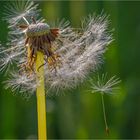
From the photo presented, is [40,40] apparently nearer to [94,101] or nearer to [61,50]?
[61,50]

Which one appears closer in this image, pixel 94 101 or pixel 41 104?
pixel 41 104

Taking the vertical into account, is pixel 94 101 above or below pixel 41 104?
above

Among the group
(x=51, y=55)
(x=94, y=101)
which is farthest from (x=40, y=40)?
(x=94, y=101)

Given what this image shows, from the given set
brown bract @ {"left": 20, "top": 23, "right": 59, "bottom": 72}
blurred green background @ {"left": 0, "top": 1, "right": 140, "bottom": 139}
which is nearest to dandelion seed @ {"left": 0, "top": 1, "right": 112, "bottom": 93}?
brown bract @ {"left": 20, "top": 23, "right": 59, "bottom": 72}

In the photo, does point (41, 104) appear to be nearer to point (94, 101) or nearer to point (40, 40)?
point (40, 40)

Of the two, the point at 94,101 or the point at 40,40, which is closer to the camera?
the point at 40,40

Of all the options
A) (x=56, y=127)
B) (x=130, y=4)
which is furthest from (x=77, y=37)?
(x=130, y=4)

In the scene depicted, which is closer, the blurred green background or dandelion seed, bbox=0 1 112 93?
dandelion seed, bbox=0 1 112 93

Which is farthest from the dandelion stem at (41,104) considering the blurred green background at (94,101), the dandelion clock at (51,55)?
the blurred green background at (94,101)

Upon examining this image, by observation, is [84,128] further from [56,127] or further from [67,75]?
[67,75]

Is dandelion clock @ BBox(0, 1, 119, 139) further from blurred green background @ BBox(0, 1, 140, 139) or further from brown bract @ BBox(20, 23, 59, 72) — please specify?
blurred green background @ BBox(0, 1, 140, 139)
